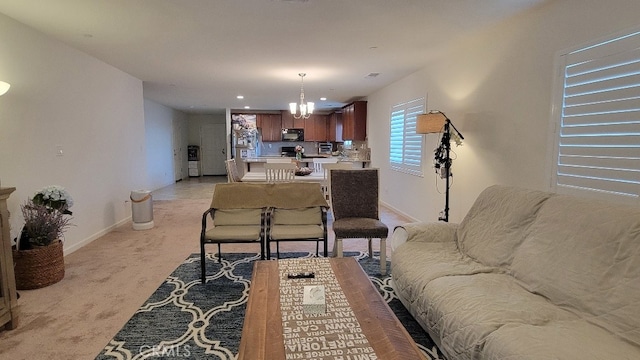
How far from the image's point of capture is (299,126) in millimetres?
10164

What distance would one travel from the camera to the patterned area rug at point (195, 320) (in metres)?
2.05

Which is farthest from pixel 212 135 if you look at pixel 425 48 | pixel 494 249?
pixel 494 249

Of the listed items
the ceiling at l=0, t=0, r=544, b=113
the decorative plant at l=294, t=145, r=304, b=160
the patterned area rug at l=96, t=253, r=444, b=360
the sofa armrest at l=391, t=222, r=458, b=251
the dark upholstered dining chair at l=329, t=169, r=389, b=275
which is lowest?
the patterned area rug at l=96, t=253, r=444, b=360

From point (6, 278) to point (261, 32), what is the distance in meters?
2.82

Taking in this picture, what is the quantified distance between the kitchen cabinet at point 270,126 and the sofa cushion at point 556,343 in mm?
9288

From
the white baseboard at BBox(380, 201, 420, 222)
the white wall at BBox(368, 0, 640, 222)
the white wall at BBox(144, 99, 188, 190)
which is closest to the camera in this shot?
the white wall at BBox(368, 0, 640, 222)

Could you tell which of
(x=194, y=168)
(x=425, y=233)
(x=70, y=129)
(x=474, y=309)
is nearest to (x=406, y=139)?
(x=425, y=233)

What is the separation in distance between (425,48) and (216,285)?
3.37m

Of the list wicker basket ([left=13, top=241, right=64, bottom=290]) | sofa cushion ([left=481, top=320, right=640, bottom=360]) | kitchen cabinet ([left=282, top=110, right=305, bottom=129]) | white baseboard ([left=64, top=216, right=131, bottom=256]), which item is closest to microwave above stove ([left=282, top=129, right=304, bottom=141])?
kitchen cabinet ([left=282, top=110, right=305, bottom=129])

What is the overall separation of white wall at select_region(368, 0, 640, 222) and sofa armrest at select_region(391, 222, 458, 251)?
2.64 ft

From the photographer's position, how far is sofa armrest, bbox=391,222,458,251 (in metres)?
2.74

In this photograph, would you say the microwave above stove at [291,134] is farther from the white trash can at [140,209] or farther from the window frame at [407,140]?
the white trash can at [140,209]

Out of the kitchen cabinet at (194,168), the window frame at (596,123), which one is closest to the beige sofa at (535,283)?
the window frame at (596,123)

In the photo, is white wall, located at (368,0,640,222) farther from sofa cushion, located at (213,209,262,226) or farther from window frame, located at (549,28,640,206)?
sofa cushion, located at (213,209,262,226)
